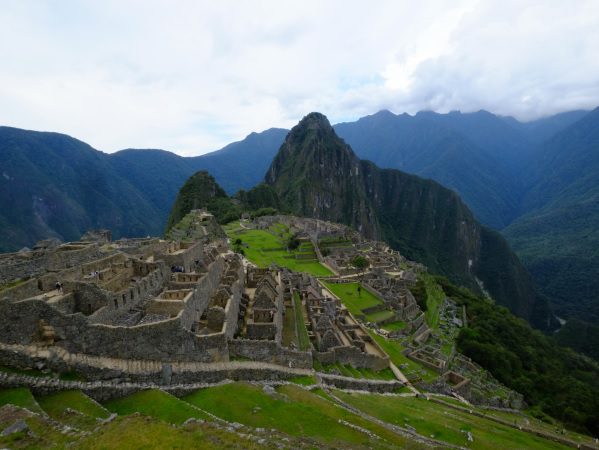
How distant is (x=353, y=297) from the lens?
164 ft

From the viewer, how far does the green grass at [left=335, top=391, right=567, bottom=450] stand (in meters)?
21.1

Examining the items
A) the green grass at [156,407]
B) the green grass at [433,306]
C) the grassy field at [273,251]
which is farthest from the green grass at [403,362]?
the green grass at [156,407]

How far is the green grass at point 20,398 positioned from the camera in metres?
12.3

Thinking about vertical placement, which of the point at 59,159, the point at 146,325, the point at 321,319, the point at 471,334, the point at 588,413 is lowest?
the point at 588,413

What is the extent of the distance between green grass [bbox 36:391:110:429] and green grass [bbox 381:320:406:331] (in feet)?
116

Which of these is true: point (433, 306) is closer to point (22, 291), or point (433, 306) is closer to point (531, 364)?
point (531, 364)

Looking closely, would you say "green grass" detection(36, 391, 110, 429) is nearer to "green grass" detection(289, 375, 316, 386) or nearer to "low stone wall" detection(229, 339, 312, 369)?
"low stone wall" detection(229, 339, 312, 369)

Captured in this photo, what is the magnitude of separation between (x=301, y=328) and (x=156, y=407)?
50.6ft

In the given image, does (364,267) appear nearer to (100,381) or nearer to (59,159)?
(100,381)

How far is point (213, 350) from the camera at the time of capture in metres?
19.0

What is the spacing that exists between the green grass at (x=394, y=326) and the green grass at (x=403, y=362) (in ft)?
17.2

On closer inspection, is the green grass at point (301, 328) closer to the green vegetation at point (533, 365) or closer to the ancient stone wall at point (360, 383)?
the ancient stone wall at point (360, 383)

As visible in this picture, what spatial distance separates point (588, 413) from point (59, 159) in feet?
A: 595

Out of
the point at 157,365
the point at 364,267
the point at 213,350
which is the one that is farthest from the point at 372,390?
the point at 364,267
